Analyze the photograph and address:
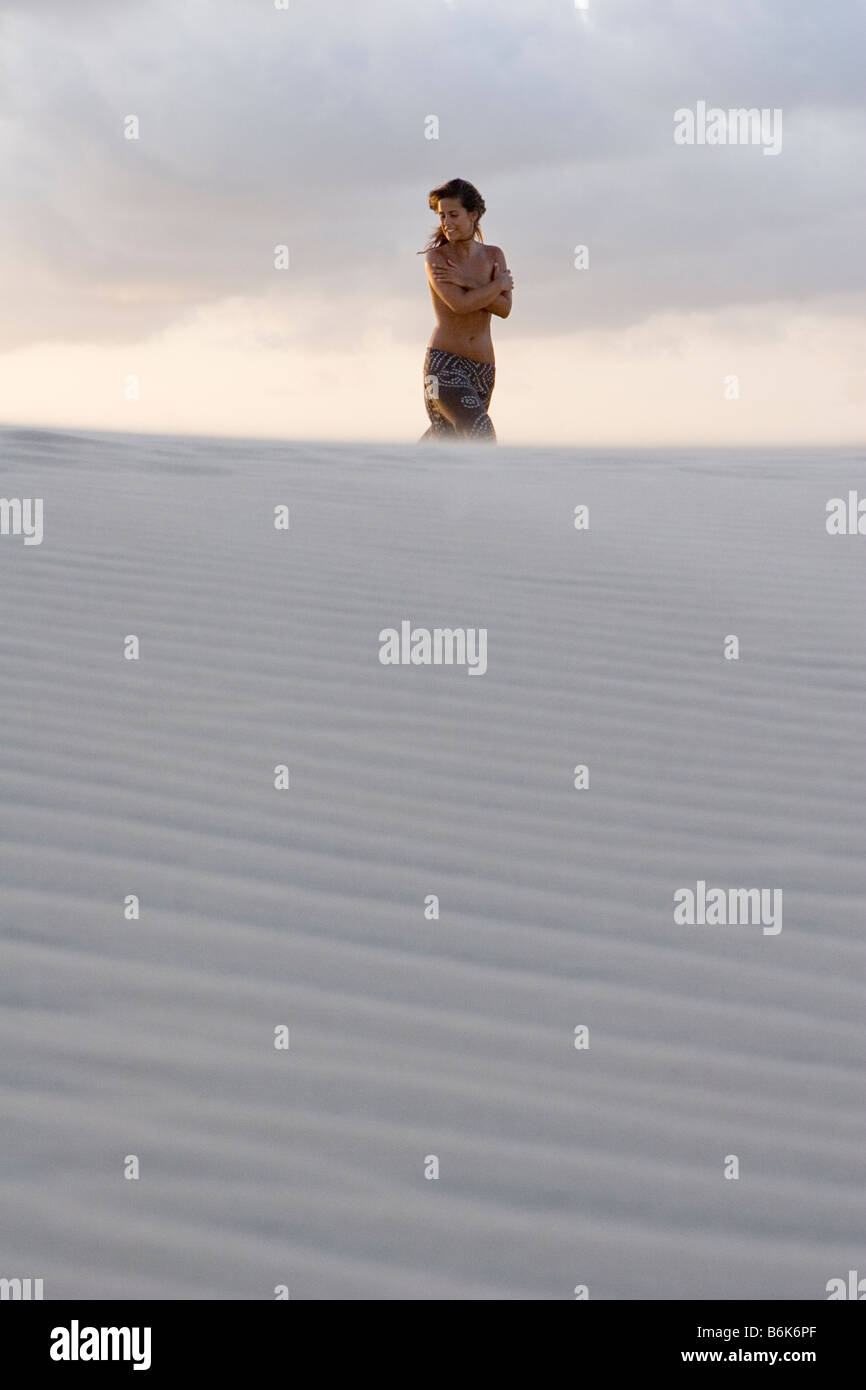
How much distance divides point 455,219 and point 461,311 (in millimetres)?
507

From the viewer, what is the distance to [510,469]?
25.4ft

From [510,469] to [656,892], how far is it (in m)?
5.18

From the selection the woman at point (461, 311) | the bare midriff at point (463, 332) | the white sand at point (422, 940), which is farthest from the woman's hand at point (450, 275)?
the white sand at point (422, 940)

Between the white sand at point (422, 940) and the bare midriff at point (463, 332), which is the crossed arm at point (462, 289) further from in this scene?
the white sand at point (422, 940)

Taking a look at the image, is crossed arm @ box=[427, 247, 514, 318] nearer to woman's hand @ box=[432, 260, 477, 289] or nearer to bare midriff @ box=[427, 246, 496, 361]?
woman's hand @ box=[432, 260, 477, 289]

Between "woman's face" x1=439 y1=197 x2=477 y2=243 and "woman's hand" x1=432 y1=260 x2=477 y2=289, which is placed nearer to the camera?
"woman's face" x1=439 y1=197 x2=477 y2=243

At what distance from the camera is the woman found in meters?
7.65

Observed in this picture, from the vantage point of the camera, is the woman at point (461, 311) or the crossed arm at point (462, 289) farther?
the crossed arm at point (462, 289)

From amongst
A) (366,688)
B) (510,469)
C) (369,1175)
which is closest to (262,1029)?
(369,1175)

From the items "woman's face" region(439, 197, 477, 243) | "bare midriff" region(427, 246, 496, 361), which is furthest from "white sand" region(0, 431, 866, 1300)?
"bare midriff" region(427, 246, 496, 361)

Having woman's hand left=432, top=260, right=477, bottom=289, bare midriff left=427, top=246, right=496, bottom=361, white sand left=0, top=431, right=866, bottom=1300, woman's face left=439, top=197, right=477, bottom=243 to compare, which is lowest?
white sand left=0, top=431, right=866, bottom=1300

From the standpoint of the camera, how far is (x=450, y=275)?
7.82 meters

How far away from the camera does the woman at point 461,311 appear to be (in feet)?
25.1

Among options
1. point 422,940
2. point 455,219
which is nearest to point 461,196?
point 455,219
